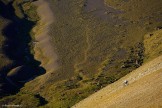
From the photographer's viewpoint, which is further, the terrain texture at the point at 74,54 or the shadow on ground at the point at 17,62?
the shadow on ground at the point at 17,62

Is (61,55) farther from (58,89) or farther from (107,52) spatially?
(58,89)

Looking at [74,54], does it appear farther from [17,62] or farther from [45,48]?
[17,62]

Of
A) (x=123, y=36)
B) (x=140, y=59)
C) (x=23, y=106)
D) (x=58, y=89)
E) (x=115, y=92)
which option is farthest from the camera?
(x=123, y=36)

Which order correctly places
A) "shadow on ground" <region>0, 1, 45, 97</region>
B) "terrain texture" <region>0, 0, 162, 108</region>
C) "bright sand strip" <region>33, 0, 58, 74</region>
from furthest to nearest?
"bright sand strip" <region>33, 0, 58, 74</region>, "shadow on ground" <region>0, 1, 45, 97</region>, "terrain texture" <region>0, 0, 162, 108</region>

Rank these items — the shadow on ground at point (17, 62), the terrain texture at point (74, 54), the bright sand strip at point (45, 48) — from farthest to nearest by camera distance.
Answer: the bright sand strip at point (45, 48), the shadow on ground at point (17, 62), the terrain texture at point (74, 54)

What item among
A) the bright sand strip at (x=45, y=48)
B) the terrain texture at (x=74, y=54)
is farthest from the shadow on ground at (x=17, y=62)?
the bright sand strip at (x=45, y=48)

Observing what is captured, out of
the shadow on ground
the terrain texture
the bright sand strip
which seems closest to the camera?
the terrain texture

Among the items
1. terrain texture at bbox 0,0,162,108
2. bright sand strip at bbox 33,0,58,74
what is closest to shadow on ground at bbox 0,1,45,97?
terrain texture at bbox 0,0,162,108

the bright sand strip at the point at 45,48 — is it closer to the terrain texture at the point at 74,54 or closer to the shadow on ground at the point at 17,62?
the terrain texture at the point at 74,54

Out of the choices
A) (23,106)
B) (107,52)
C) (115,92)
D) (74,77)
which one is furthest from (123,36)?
(115,92)

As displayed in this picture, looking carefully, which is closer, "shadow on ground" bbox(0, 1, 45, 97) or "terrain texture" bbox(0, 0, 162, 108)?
Result: "terrain texture" bbox(0, 0, 162, 108)

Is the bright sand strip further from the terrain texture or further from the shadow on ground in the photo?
the shadow on ground
